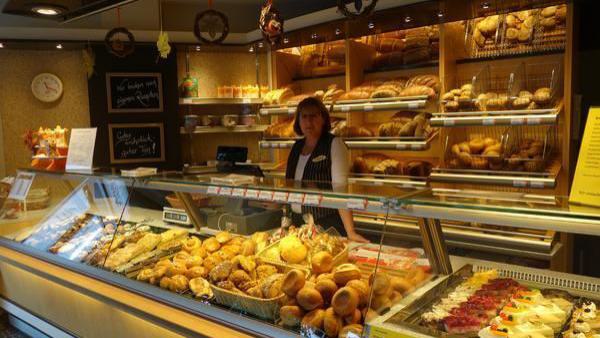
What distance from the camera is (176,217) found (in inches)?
113

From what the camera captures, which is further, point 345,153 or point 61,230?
point 345,153

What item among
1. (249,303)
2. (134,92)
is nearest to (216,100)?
(134,92)

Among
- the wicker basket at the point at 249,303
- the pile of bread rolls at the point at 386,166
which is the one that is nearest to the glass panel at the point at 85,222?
the wicker basket at the point at 249,303

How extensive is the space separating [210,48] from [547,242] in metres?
4.28

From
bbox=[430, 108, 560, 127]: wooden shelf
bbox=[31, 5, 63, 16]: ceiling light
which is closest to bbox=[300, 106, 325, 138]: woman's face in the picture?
bbox=[430, 108, 560, 127]: wooden shelf

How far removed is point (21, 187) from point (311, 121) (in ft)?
6.57

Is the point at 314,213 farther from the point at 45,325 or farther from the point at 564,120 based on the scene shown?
the point at 564,120

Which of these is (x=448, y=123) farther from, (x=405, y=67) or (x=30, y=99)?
(x=30, y=99)

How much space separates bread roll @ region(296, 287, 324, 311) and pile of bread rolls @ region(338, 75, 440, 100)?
2.54m

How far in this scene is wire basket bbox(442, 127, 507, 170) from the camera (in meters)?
3.56

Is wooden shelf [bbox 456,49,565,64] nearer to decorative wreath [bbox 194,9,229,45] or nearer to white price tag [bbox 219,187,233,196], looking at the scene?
decorative wreath [bbox 194,9,229,45]

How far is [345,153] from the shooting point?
319 cm

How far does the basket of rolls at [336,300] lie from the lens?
1.55 meters

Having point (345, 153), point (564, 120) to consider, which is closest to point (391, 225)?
point (345, 153)
